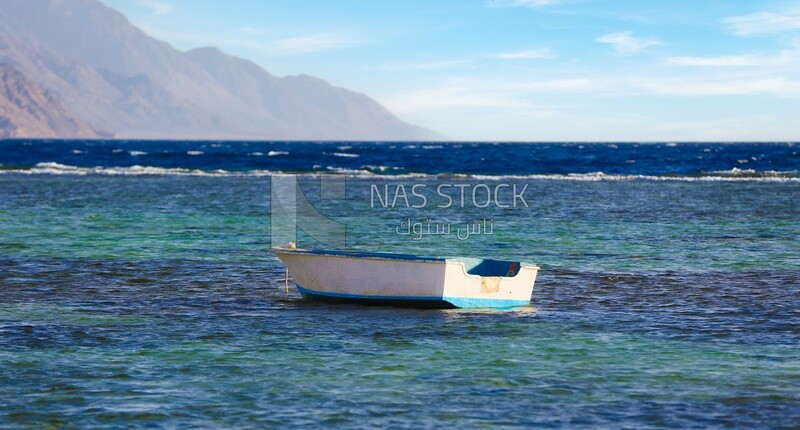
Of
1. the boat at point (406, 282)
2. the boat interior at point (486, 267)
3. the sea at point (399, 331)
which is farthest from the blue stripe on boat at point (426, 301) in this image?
the boat interior at point (486, 267)

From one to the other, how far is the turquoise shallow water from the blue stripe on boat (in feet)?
0.66

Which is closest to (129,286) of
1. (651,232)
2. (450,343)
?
(450,343)

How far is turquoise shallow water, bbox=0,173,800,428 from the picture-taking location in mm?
11453

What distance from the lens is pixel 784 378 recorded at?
1289 centimetres

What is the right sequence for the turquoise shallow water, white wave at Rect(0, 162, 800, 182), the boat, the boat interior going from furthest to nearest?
white wave at Rect(0, 162, 800, 182)
the boat interior
the boat
the turquoise shallow water

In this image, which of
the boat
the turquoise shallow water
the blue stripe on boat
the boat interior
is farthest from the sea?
the boat interior

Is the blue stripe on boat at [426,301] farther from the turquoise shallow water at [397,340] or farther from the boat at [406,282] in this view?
the turquoise shallow water at [397,340]

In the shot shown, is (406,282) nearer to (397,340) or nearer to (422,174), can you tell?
(397,340)

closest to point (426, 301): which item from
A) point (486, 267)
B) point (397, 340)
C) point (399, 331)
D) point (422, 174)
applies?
point (399, 331)

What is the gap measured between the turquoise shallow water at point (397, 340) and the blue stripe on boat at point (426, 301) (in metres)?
0.20

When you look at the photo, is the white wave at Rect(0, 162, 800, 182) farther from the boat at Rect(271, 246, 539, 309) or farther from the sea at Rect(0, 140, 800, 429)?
the boat at Rect(271, 246, 539, 309)

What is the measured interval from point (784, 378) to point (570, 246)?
16.7 m

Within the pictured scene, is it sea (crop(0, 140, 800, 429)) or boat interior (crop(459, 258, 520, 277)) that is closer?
sea (crop(0, 140, 800, 429))

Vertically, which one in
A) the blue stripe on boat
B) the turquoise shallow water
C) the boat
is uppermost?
the boat
